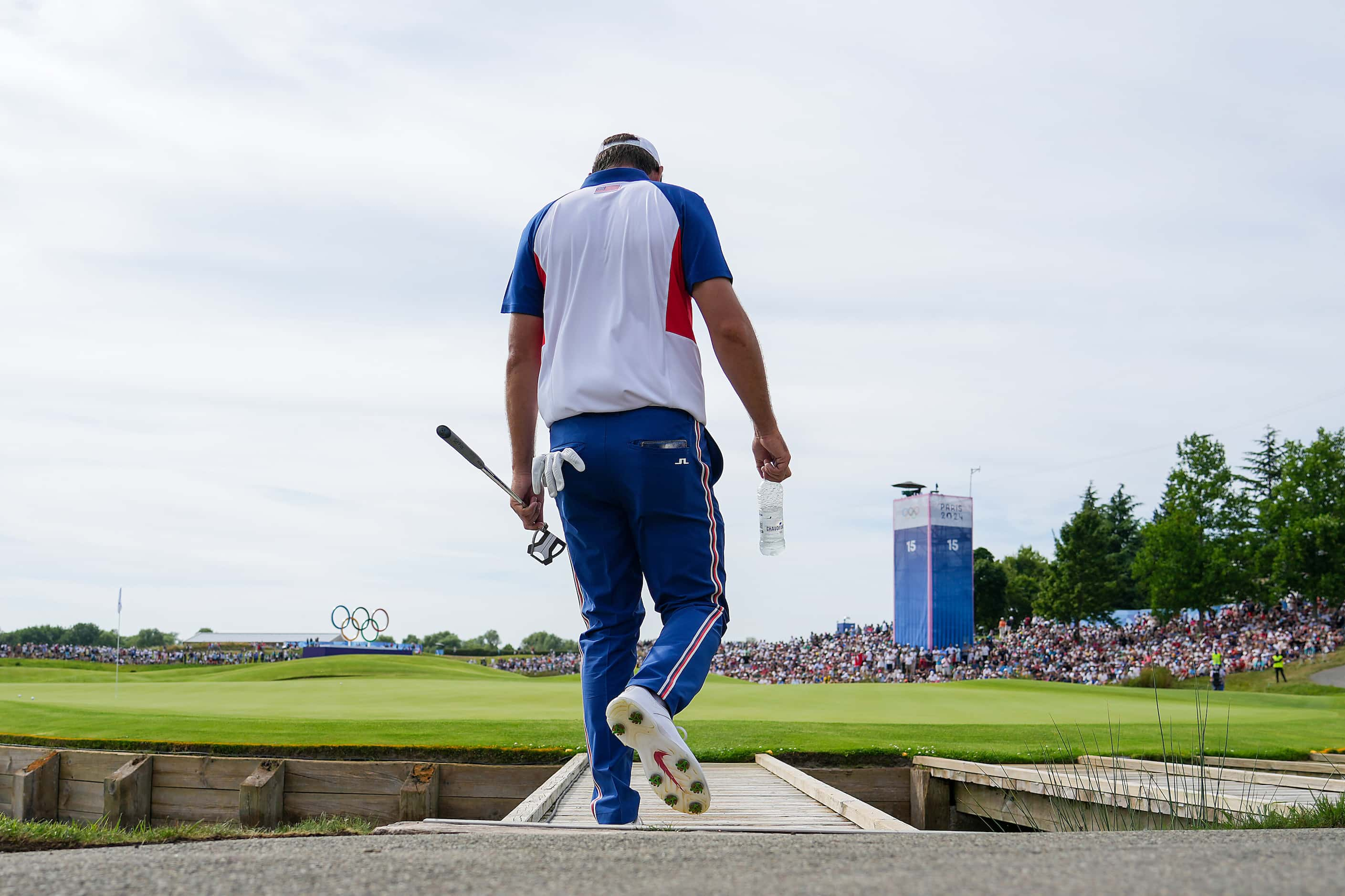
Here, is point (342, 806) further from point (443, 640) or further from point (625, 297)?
point (443, 640)

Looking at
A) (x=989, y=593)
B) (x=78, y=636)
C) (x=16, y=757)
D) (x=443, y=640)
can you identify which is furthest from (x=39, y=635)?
(x=16, y=757)

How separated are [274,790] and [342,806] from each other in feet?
1.59

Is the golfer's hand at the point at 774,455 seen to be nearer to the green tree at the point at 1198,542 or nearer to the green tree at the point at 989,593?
the green tree at the point at 1198,542

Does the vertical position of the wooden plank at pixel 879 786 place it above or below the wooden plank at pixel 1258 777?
below

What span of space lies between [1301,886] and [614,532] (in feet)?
7.92

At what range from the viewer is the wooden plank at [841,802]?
4113 millimetres

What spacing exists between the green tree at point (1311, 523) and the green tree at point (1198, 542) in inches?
62.6

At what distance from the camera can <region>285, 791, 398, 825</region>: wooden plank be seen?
7.13 meters

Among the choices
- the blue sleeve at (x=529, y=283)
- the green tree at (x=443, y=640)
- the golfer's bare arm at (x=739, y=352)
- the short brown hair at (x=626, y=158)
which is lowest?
the green tree at (x=443, y=640)

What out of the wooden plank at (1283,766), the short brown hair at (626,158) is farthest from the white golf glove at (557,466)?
the wooden plank at (1283,766)

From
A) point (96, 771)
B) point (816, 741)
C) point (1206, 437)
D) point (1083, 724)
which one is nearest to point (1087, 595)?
point (1206, 437)

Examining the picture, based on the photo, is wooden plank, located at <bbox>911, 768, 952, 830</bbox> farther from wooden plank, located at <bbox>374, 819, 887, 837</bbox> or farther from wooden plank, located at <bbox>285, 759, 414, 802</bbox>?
wooden plank, located at <bbox>374, 819, 887, 837</bbox>

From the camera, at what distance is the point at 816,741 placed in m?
10.1

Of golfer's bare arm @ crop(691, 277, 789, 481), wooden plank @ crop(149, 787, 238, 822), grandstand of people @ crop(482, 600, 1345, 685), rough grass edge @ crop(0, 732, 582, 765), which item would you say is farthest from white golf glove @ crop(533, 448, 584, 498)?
grandstand of people @ crop(482, 600, 1345, 685)
